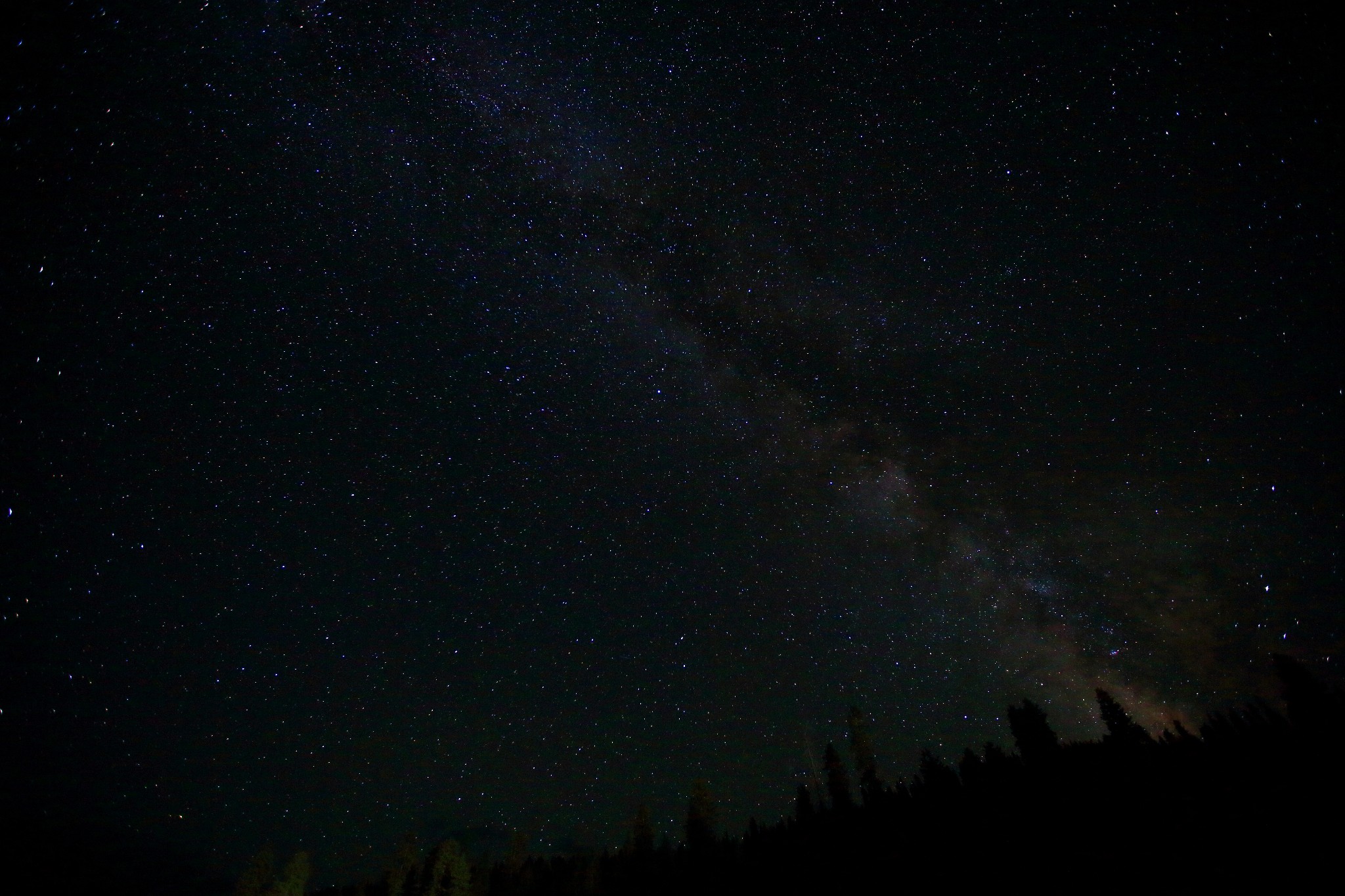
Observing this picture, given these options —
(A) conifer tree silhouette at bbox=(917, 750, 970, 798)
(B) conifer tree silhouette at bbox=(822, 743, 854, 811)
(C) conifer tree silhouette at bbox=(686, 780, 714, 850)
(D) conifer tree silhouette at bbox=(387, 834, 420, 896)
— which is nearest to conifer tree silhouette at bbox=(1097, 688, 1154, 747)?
(A) conifer tree silhouette at bbox=(917, 750, 970, 798)

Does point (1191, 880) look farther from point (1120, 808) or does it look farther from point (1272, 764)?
point (1272, 764)

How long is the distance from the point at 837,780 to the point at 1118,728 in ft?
78.7

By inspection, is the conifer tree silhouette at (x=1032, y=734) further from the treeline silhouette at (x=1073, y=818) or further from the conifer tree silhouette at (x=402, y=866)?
the conifer tree silhouette at (x=402, y=866)

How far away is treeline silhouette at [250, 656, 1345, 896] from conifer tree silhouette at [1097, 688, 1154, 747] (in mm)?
113

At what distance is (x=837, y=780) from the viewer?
179ft

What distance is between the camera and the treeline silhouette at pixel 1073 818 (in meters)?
24.6

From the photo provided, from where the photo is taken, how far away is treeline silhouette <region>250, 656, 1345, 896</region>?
2464 cm

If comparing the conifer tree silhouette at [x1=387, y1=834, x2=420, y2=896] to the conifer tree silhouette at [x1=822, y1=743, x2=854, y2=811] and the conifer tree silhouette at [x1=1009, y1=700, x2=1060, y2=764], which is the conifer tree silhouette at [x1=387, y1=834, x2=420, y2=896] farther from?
the conifer tree silhouette at [x1=1009, y1=700, x2=1060, y2=764]

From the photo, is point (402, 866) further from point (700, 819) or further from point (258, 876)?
point (700, 819)

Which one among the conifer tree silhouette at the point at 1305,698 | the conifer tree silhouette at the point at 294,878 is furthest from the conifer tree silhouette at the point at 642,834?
the conifer tree silhouette at the point at 1305,698

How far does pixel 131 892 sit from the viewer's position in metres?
196

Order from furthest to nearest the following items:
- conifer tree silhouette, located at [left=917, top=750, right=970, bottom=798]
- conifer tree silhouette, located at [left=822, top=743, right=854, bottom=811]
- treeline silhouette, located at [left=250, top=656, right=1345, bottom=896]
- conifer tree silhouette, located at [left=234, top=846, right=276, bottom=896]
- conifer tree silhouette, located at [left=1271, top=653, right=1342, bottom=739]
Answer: conifer tree silhouette, located at [left=234, top=846, right=276, bottom=896]
conifer tree silhouette, located at [left=822, top=743, right=854, bottom=811]
conifer tree silhouette, located at [left=917, top=750, right=970, bottom=798]
conifer tree silhouette, located at [left=1271, top=653, right=1342, bottom=739]
treeline silhouette, located at [left=250, top=656, right=1345, bottom=896]

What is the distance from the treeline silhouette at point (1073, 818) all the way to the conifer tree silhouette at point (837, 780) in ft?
0.42

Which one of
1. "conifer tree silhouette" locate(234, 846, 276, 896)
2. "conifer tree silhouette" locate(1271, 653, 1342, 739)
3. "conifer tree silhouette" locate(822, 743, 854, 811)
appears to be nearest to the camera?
"conifer tree silhouette" locate(1271, 653, 1342, 739)
